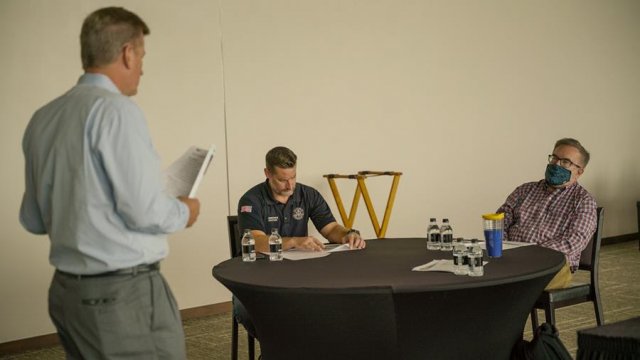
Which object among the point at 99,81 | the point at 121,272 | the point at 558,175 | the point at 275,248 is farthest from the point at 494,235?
the point at 99,81

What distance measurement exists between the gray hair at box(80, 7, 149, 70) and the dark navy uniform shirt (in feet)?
6.24

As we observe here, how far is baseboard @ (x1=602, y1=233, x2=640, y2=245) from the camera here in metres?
8.86

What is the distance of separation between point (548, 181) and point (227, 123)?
2.62 meters

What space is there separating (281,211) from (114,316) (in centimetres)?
204

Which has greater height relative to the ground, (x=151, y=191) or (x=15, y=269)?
(x=151, y=191)

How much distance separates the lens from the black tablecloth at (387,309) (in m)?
2.78

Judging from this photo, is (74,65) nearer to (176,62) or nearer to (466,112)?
(176,62)

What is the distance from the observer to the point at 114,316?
2176 mm

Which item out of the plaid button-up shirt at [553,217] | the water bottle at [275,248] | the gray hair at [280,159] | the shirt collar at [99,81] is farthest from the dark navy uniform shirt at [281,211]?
the shirt collar at [99,81]

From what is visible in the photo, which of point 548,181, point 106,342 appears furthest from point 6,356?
point 548,181

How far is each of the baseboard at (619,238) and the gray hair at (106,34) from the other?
768cm

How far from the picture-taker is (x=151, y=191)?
7.04ft

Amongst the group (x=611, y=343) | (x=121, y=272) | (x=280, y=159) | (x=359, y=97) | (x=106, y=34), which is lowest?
(x=611, y=343)

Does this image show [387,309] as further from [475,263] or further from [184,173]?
[184,173]
